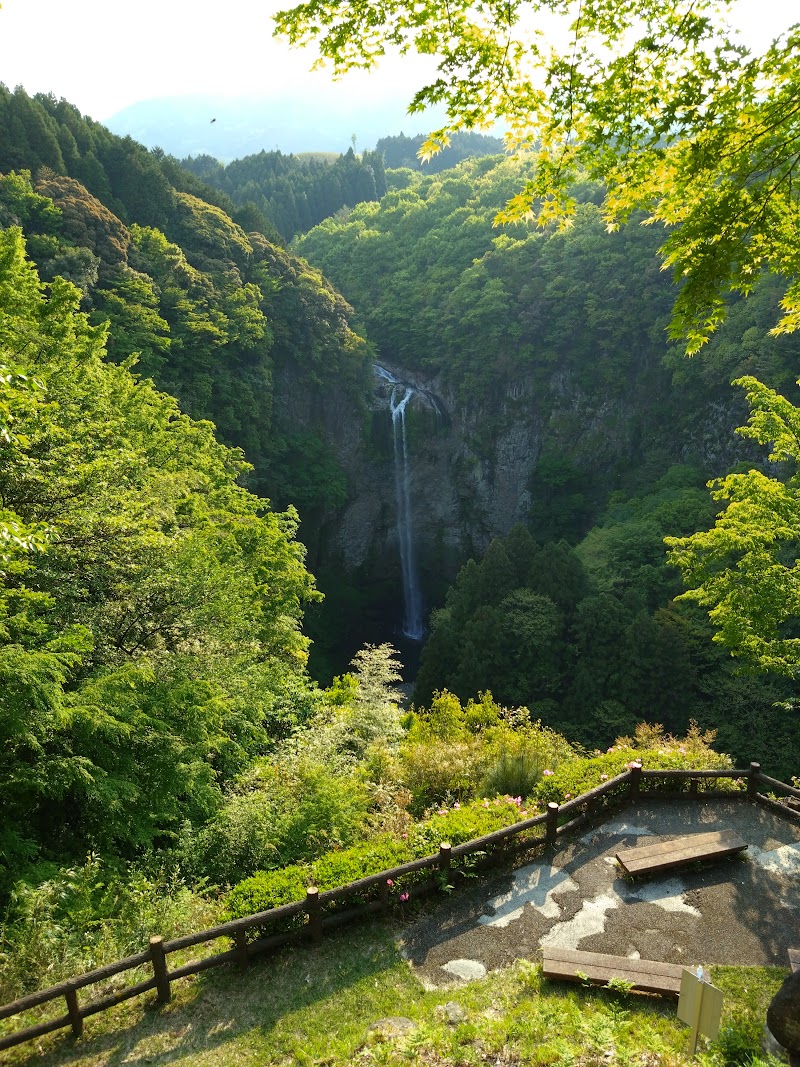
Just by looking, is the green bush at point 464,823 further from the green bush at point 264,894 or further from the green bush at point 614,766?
the green bush at point 264,894

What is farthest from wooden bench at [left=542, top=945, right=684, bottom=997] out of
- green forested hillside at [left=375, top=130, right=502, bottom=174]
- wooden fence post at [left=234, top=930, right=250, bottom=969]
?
green forested hillside at [left=375, top=130, right=502, bottom=174]

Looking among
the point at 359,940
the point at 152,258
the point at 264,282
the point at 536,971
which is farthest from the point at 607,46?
the point at 264,282

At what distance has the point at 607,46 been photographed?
15.4 feet

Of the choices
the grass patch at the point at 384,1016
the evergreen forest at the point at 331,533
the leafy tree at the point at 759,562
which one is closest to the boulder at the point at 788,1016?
the grass patch at the point at 384,1016

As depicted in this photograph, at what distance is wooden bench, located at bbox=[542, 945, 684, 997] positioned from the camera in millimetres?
5733

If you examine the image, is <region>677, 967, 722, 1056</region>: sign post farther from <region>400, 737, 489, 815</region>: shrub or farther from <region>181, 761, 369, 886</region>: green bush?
<region>400, 737, 489, 815</region>: shrub

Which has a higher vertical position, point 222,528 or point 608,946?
point 222,528

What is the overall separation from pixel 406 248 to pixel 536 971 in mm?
48275

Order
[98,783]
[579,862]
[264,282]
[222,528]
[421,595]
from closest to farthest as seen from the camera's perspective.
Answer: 1. [98,783]
2. [579,862]
3. [222,528]
4. [264,282]
5. [421,595]

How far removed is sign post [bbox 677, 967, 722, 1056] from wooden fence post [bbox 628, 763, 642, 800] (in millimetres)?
5252

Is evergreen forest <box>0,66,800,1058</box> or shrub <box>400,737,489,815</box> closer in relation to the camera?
evergreen forest <box>0,66,800,1058</box>

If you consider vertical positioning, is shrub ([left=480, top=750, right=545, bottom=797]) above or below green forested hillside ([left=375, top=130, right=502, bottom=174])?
below

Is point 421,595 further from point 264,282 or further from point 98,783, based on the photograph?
point 98,783

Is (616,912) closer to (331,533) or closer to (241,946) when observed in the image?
(241,946)
